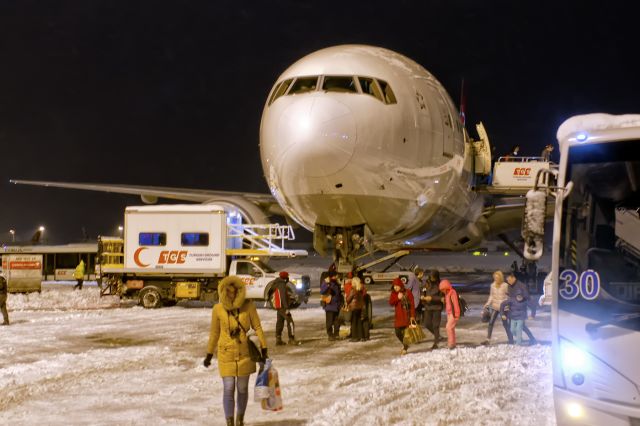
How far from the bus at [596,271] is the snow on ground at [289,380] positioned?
1505 millimetres

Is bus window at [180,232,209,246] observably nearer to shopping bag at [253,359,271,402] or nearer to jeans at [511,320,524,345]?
jeans at [511,320,524,345]

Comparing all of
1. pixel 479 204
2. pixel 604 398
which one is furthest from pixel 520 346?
pixel 479 204

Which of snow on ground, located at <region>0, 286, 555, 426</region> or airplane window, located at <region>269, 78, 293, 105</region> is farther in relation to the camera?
airplane window, located at <region>269, 78, 293, 105</region>

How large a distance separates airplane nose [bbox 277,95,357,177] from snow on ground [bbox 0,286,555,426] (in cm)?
336

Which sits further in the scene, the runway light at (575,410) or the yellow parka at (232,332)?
the yellow parka at (232,332)

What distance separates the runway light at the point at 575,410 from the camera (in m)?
5.93

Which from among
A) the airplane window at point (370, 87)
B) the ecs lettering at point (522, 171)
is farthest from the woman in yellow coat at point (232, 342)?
the ecs lettering at point (522, 171)

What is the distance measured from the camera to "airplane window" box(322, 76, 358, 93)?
14.4 meters

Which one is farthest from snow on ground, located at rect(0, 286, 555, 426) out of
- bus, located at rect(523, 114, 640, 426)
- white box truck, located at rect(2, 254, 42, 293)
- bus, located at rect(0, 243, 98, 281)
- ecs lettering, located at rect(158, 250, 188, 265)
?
bus, located at rect(0, 243, 98, 281)

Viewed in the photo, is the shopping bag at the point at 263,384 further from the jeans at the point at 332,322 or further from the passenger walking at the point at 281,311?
the jeans at the point at 332,322

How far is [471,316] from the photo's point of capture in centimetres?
1861

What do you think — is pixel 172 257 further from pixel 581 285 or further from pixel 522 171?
pixel 581 285

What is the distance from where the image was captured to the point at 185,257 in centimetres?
2170

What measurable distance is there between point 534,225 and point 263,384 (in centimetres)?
292
